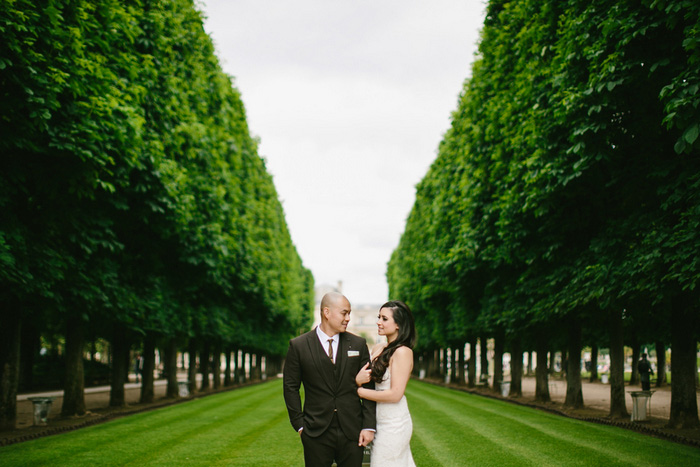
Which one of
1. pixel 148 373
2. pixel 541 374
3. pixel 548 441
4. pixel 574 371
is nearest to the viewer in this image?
pixel 548 441

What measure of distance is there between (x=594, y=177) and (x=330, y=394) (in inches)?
448

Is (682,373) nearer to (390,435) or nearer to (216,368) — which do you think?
(390,435)

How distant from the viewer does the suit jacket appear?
5.62 m

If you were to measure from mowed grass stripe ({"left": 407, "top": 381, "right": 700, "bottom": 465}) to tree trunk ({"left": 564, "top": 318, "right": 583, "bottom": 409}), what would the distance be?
199cm

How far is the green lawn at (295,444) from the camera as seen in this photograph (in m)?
11.1

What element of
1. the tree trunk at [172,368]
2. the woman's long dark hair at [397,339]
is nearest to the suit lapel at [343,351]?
the woman's long dark hair at [397,339]

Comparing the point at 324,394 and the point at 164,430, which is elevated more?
the point at 324,394

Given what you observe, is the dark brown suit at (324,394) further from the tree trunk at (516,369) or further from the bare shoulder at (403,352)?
the tree trunk at (516,369)

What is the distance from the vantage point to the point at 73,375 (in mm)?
18172

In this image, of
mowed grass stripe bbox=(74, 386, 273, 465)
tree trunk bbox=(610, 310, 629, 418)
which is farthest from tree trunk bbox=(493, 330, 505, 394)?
mowed grass stripe bbox=(74, 386, 273, 465)

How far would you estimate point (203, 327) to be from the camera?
28781mm

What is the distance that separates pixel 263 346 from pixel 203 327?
2273cm

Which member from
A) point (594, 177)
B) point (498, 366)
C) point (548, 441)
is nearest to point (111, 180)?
point (594, 177)

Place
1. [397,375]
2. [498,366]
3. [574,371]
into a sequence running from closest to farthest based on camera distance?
[397,375] → [574,371] → [498,366]
